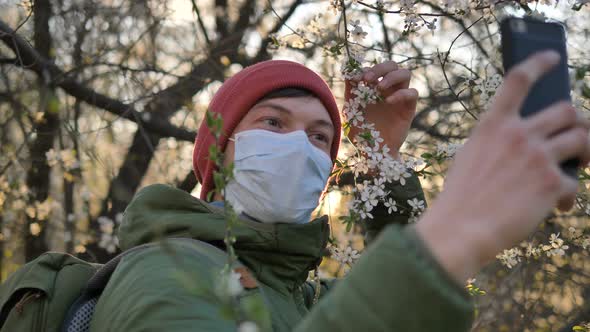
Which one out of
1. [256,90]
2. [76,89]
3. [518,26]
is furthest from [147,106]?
[518,26]

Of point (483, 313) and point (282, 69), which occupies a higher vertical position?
point (282, 69)

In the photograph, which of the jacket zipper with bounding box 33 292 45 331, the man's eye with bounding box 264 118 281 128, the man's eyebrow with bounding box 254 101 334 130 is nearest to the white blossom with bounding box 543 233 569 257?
the man's eyebrow with bounding box 254 101 334 130

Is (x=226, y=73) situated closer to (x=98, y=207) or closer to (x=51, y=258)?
(x=98, y=207)

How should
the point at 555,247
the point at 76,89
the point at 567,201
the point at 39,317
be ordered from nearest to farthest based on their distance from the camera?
the point at 567,201 → the point at 39,317 → the point at 555,247 → the point at 76,89

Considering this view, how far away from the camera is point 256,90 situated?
9.56 feet

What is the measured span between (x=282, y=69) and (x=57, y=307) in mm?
1341

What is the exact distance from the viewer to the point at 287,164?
2633 millimetres

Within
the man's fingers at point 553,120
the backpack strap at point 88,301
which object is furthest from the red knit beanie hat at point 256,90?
the man's fingers at point 553,120

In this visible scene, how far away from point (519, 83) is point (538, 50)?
0.20 m

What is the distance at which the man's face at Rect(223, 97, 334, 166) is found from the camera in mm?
2793

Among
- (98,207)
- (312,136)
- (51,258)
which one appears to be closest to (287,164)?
(312,136)

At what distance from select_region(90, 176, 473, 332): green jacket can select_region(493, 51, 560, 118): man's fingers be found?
0.23 meters

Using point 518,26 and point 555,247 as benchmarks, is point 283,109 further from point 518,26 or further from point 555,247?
point 518,26

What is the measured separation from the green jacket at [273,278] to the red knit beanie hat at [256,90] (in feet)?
1.60
